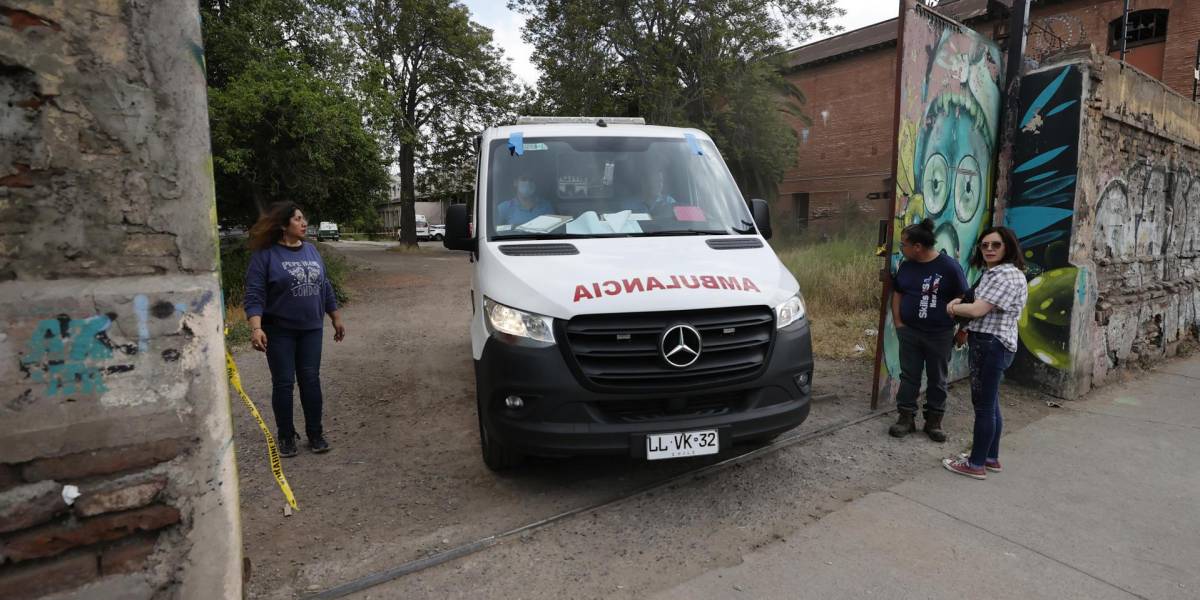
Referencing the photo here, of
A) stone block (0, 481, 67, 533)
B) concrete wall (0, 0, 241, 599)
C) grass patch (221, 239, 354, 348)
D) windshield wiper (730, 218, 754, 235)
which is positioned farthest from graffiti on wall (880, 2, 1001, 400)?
grass patch (221, 239, 354, 348)

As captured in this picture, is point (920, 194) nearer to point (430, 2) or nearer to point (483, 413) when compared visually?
point (483, 413)

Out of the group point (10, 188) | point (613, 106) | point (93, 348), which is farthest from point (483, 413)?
point (613, 106)

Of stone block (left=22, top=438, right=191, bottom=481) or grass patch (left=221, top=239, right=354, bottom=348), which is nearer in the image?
stone block (left=22, top=438, right=191, bottom=481)

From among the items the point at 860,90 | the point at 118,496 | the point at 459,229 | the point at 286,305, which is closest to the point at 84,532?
the point at 118,496

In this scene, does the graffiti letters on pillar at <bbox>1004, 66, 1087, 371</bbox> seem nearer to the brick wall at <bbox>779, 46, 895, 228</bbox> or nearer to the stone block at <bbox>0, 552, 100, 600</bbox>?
the stone block at <bbox>0, 552, 100, 600</bbox>

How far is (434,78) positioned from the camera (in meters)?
25.9

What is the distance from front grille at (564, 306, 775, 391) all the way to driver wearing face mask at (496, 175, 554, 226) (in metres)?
1.19

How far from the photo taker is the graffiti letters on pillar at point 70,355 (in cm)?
177

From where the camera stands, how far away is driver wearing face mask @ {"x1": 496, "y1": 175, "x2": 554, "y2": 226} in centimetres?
421

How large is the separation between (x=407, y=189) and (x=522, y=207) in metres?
24.2

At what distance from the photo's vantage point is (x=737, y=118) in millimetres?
22562

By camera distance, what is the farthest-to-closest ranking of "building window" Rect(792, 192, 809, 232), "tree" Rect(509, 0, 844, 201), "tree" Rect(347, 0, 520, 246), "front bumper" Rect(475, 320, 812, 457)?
"building window" Rect(792, 192, 809, 232)
"tree" Rect(347, 0, 520, 246)
"tree" Rect(509, 0, 844, 201)
"front bumper" Rect(475, 320, 812, 457)

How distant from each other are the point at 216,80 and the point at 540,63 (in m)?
11.5

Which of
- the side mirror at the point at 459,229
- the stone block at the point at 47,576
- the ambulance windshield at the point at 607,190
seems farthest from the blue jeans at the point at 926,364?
the stone block at the point at 47,576
